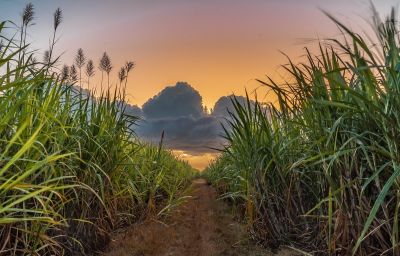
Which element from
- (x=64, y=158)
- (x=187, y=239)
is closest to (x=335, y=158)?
(x=64, y=158)

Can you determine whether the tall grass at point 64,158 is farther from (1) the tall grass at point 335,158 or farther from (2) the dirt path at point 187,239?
(1) the tall grass at point 335,158

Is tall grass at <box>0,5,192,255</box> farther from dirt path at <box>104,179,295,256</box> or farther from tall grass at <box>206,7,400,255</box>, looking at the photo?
tall grass at <box>206,7,400,255</box>

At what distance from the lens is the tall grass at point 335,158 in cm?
209

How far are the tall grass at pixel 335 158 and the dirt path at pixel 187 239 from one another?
1.16 feet

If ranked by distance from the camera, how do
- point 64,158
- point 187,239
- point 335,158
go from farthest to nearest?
1. point 187,239
2. point 64,158
3. point 335,158

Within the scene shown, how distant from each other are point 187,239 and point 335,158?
2.76 meters

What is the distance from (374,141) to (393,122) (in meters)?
0.16

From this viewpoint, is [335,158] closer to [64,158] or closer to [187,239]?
[64,158]

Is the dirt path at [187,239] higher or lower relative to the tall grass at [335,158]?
lower

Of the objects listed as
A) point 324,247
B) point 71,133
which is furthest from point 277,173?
point 71,133

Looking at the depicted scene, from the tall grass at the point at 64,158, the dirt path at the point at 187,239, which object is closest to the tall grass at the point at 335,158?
the dirt path at the point at 187,239

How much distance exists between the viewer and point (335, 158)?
2.19m

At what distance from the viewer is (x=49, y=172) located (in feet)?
8.87

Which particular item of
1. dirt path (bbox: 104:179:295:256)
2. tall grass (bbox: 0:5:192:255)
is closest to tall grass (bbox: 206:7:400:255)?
dirt path (bbox: 104:179:295:256)
